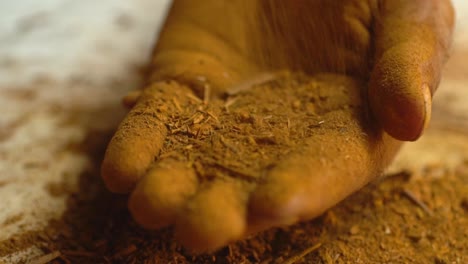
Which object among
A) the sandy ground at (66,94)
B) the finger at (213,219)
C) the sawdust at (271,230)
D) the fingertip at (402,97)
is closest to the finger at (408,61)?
the fingertip at (402,97)

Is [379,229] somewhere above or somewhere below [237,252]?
below

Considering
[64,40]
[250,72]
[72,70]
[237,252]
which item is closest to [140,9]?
[64,40]

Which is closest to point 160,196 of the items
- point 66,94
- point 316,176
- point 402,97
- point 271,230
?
point 316,176

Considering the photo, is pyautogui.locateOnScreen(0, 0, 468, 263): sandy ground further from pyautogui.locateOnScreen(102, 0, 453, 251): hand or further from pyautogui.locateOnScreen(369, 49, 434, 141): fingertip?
pyautogui.locateOnScreen(369, 49, 434, 141): fingertip

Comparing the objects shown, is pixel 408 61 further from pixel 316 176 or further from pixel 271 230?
pixel 271 230

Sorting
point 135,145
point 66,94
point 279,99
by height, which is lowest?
point 66,94

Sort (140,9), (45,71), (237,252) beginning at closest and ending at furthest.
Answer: (237,252)
(45,71)
(140,9)

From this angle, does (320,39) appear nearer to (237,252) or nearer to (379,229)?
(379,229)
